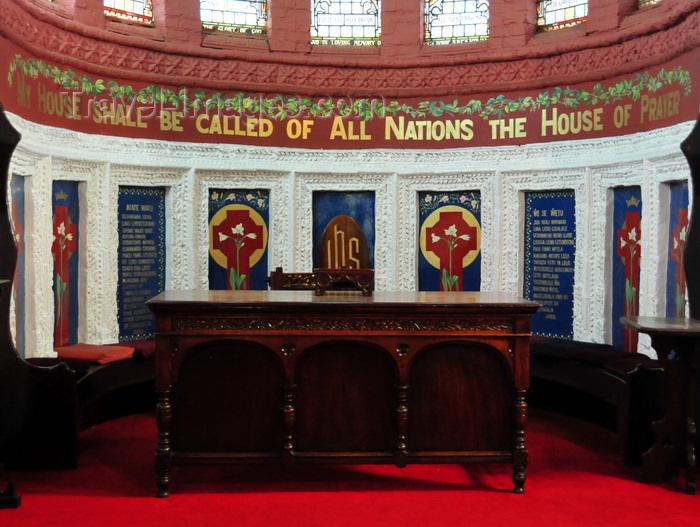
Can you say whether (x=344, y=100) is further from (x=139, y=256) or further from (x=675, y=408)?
(x=675, y=408)

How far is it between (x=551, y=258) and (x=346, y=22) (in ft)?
11.4

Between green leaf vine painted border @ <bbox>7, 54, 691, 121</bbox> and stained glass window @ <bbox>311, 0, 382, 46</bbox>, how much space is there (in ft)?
2.71

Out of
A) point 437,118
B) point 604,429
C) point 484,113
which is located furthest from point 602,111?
point 604,429

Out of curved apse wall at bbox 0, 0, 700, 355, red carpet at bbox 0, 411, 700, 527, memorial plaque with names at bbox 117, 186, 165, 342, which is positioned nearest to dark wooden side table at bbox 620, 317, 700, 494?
red carpet at bbox 0, 411, 700, 527

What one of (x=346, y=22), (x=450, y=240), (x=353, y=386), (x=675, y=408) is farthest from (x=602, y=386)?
(x=346, y=22)

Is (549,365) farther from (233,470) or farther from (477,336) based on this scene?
(233,470)

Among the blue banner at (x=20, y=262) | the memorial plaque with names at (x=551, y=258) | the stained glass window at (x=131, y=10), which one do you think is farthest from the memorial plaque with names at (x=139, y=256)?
the memorial plaque with names at (x=551, y=258)

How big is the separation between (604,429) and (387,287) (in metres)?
2.71

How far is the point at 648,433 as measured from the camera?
4820mm

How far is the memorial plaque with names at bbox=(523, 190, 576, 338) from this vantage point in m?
7.24

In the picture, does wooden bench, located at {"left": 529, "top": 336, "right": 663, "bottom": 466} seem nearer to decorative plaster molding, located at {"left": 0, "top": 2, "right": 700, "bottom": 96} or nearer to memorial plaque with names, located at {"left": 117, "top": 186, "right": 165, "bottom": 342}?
decorative plaster molding, located at {"left": 0, "top": 2, "right": 700, "bottom": 96}

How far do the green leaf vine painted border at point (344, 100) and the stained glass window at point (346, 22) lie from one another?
0.83m

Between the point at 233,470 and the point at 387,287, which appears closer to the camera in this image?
the point at 233,470

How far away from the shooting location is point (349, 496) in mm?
4219
